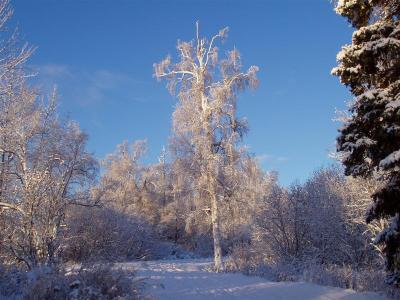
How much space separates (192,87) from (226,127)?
274cm

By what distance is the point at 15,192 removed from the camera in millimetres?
14945

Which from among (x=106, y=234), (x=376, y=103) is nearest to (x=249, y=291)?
(x=376, y=103)

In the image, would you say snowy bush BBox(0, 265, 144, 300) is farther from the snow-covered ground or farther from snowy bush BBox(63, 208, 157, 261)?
snowy bush BBox(63, 208, 157, 261)

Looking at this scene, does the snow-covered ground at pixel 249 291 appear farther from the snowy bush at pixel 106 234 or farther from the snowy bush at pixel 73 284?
the snowy bush at pixel 106 234

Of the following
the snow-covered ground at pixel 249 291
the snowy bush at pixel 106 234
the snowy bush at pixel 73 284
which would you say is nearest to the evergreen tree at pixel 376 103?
the snow-covered ground at pixel 249 291

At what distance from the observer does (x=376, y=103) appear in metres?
6.17

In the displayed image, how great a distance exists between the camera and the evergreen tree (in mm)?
6176

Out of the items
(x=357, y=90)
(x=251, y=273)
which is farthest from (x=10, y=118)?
(x=357, y=90)

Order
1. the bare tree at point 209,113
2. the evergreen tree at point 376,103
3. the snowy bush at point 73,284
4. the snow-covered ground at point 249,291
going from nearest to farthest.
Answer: the evergreen tree at point 376,103 → the snowy bush at point 73,284 → the snow-covered ground at point 249,291 → the bare tree at point 209,113

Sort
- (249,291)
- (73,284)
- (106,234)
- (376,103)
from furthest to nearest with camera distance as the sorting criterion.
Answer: (106,234), (249,291), (73,284), (376,103)

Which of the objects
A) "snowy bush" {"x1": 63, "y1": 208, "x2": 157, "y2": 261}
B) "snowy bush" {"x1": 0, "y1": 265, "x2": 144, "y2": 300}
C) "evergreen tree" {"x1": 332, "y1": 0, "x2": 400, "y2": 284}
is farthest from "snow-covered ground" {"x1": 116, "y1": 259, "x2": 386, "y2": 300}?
"snowy bush" {"x1": 63, "y1": 208, "x2": 157, "y2": 261}

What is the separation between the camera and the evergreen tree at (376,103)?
6176 millimetres

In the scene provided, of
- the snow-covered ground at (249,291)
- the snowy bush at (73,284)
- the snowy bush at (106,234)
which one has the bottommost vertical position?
the snow-covered ground at (249,291)

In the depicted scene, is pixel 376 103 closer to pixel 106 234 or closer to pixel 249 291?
pixel 249 291
